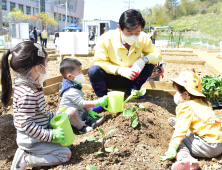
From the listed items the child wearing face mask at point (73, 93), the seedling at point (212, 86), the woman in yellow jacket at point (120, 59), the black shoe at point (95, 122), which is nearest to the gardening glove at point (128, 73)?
the woman in yellow jacket at point (120, 59)

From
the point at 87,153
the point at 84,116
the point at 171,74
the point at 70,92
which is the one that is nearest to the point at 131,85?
the point at 84,116

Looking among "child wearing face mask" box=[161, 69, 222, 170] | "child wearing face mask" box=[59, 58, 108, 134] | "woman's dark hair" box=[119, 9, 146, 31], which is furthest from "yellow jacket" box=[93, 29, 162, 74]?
"child wearing face mask" box=[161, 69, 222, 170]

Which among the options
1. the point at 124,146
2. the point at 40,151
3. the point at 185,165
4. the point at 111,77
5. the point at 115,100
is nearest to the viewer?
the point at 185,165

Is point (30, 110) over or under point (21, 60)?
under

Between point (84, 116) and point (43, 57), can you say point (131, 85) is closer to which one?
point (84, 116)

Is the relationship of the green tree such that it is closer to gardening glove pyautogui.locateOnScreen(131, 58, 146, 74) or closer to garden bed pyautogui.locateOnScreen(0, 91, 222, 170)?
garden bed pyautogui.locateOnScreen(0, 91, 222, 170)

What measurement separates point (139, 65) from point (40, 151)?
169 centimetres

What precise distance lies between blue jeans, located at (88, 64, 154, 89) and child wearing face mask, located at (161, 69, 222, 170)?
111 cm

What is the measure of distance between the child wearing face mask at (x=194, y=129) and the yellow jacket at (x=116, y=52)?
112cm

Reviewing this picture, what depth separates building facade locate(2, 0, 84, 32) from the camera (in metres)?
40.2

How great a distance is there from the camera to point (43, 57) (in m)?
1.70

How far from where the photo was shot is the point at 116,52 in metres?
2.89

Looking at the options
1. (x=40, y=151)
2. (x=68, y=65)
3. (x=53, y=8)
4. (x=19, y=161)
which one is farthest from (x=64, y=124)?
(x=53, y=8)

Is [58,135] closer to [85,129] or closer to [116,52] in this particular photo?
[85,129]
